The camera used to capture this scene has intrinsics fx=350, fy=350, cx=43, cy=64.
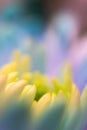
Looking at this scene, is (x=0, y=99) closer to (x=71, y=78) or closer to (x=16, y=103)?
(x=16, y=103)

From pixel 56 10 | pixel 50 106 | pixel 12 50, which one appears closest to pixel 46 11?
Answer: pixel 56 10

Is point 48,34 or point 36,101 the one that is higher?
point 48,34

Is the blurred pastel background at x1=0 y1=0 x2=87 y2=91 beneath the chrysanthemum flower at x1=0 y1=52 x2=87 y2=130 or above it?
above

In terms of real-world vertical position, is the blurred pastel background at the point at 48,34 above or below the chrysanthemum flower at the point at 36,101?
above
